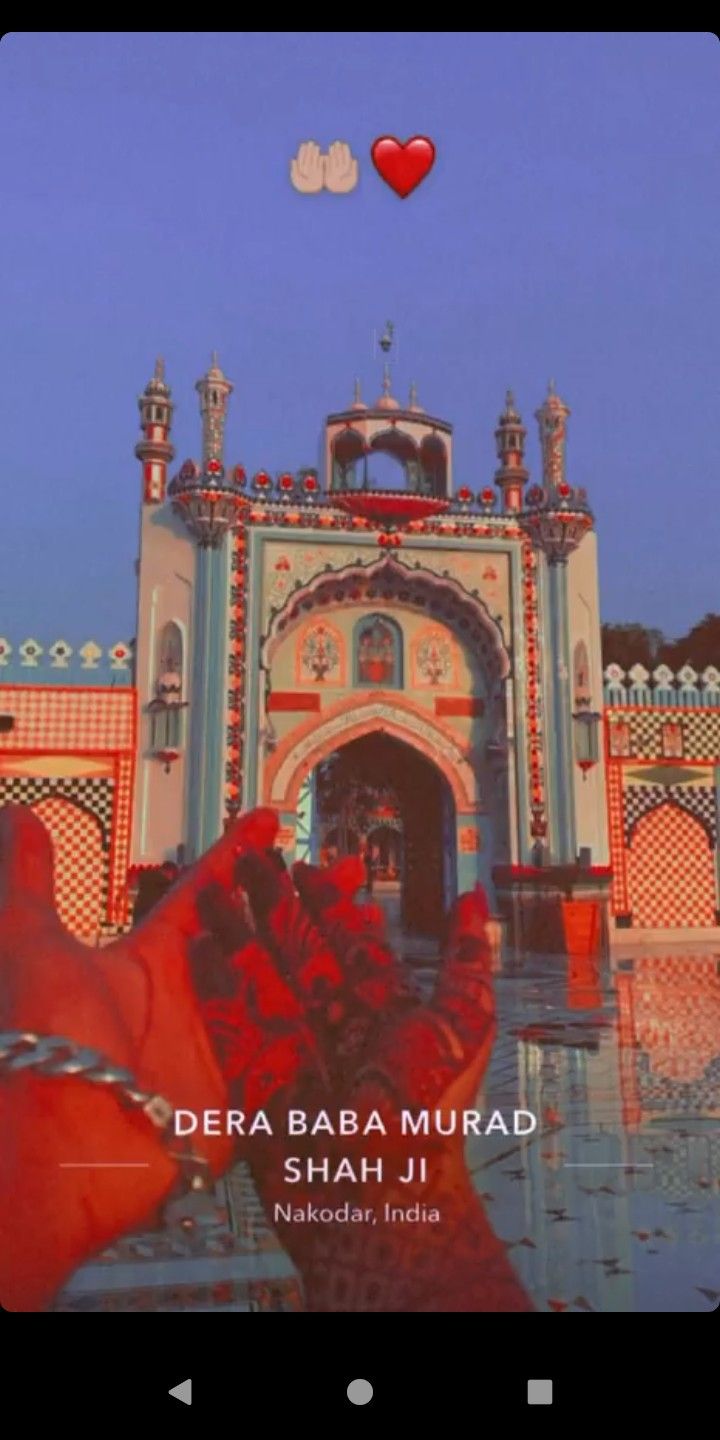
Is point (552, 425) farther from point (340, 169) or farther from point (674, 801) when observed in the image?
point (674, 801)

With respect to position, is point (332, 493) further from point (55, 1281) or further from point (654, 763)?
point (55, 1281)

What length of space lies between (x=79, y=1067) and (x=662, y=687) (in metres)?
4.32

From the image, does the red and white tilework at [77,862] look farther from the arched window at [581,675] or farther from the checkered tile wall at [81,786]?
the arched window at [581,675]

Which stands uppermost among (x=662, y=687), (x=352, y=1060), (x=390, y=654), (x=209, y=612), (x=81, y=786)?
(x=209, y=612)

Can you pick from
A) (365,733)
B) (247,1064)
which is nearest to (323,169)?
(247,1064)

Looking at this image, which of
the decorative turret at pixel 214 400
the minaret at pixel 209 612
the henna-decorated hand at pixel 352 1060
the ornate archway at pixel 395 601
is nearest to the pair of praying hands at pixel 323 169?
the decorative turret at pixel 214 400

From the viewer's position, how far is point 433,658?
242 inches

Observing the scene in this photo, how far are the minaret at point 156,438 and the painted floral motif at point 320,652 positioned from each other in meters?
1.18

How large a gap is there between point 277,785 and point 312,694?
34.6 inches

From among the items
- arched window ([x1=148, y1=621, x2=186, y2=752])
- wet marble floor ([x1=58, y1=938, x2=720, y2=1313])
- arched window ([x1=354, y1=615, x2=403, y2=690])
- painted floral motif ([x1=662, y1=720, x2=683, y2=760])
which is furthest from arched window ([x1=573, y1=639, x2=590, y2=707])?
arched window ([x1=148, y1=621, x2=186, y2=752])

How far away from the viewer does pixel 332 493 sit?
5.29m

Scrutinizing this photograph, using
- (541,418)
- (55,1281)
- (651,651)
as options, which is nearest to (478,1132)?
(55,1281)

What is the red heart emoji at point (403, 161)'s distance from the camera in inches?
103
